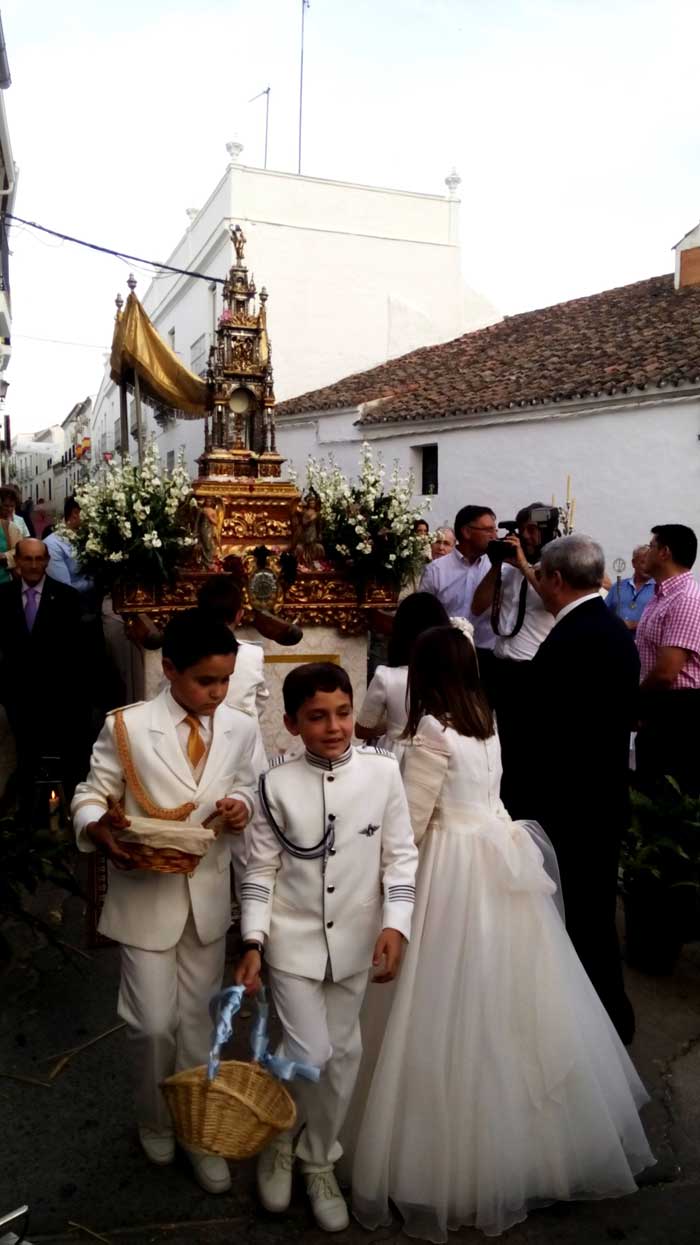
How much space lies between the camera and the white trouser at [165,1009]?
2.89m

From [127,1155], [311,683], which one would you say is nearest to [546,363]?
[311,683]

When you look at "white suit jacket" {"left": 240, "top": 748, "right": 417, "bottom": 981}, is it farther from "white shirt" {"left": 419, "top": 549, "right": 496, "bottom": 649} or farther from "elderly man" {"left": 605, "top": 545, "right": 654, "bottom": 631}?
"elderly man" {"left": 605, "top": 545, "right": 654, "bottom": 631}

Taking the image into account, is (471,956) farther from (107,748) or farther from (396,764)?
(107,748)

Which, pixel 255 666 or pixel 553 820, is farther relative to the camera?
pixel 255 666

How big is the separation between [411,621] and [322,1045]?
1581 millimetres

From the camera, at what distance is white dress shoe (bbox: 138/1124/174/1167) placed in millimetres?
2998

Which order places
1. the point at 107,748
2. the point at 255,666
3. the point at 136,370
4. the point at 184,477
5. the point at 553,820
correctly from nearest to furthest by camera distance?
the point at 107,748, the point at 553,820, the point at 255,666, the point at 184,477, the point at 136,370

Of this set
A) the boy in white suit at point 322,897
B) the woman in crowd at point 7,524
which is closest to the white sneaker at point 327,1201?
the boy in white suit at point 322,897

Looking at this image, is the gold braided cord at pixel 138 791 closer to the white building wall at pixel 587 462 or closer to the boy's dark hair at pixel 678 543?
the boy's dark hair at pixel 678 543

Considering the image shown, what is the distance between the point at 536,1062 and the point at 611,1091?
298mm

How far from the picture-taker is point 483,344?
69.6 feet

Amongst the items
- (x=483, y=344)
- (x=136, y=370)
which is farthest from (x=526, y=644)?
(x=483, y=344)

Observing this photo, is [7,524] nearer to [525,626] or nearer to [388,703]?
[525,626]

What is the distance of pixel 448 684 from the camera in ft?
9.77
